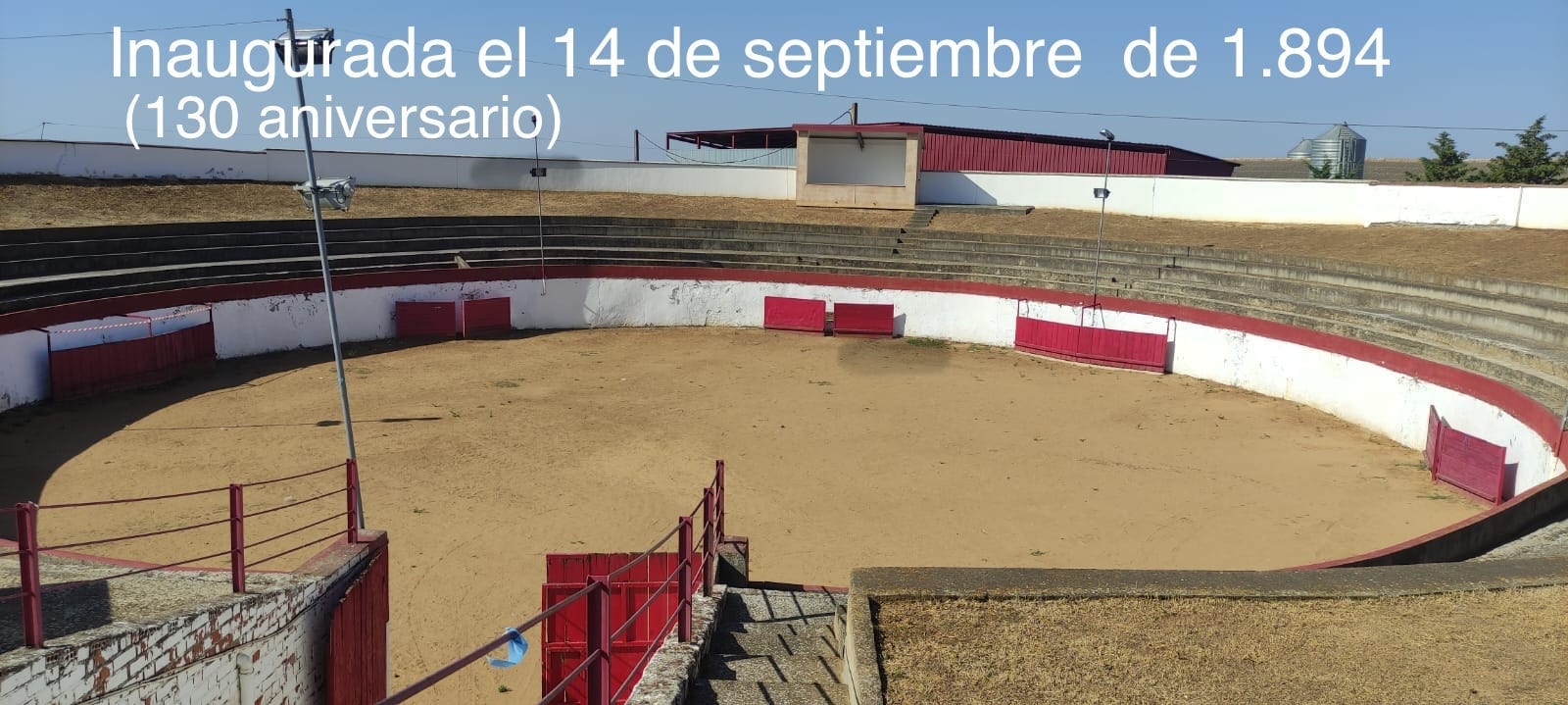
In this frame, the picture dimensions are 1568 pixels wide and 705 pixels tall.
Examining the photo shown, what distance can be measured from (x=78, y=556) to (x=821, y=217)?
31.1 m

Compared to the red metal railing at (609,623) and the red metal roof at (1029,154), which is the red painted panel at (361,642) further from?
the red metal roof at (1029,154)

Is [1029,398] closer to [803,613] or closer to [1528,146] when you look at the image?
[803,613]

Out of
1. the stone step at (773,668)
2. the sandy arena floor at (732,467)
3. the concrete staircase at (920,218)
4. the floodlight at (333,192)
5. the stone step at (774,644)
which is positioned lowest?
the sandy arena floor at (732,467)

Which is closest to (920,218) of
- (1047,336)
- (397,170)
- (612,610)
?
(1047,336)

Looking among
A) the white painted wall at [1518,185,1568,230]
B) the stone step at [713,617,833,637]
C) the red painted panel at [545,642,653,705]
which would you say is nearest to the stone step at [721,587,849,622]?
the stone step at [713,617,833,637]

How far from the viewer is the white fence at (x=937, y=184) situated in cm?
Result: 2978

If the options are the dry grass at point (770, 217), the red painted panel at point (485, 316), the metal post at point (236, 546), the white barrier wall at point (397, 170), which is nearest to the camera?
the metal post at point (236, 546)

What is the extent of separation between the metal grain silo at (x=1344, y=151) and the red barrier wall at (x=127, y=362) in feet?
188

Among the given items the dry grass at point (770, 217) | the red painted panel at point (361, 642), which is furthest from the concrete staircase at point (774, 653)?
the dry grass at point (770, 217)

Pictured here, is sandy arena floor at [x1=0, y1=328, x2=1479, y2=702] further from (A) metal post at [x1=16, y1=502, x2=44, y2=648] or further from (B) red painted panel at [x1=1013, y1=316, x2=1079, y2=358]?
(A) metal post at [x1=16, y1=502, x2=44, y2=648]

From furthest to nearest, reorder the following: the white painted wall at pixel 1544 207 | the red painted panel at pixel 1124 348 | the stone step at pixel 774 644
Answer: the white painted wall at pixel 1544 207, the red painted panel at pixel 1124 348, the stone step at pixel 774 644

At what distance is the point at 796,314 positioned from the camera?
31.3 m

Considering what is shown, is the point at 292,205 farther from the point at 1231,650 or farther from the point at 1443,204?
the point at 1443,204

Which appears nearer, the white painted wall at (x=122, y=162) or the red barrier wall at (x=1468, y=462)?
the red barrier wall at (x=1468, y=462)
